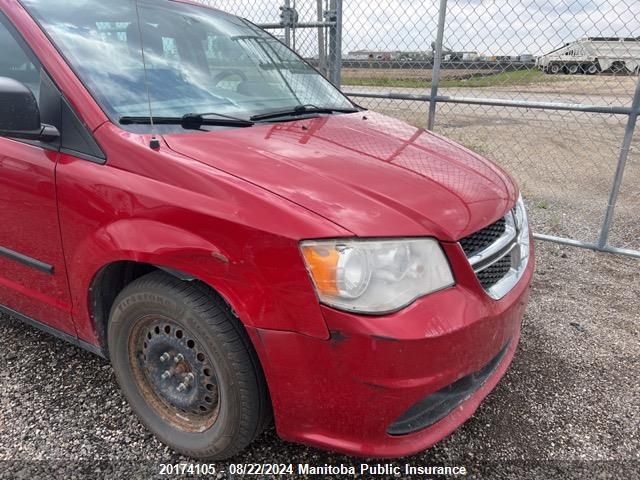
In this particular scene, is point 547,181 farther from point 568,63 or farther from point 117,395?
point 117,395

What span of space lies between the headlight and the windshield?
104cm

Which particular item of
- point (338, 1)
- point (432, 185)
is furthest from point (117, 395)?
point (338, 1)

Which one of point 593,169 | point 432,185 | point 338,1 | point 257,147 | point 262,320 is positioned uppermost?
point 338,1

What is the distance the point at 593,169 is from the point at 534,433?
632cm

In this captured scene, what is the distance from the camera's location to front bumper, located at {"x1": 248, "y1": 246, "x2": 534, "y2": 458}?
154 cm

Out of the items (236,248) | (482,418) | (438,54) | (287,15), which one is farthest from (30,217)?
(287,15)

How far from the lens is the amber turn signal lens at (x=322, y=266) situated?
1.54m

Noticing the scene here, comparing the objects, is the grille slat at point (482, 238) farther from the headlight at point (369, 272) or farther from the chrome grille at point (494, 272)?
the headlight at point (369, 272)

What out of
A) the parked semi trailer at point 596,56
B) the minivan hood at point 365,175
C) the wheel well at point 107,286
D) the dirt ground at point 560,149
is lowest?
the dirt ground at point 560,149

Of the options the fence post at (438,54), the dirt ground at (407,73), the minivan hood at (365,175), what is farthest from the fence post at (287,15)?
the minivan hood at (365,175)

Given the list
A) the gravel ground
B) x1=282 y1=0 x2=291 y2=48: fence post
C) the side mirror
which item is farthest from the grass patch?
the side mirror

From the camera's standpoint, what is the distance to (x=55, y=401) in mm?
2344

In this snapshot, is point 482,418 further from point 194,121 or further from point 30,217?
point 30,217

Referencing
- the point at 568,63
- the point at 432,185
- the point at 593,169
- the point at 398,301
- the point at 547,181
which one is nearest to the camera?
the point at 398,301
